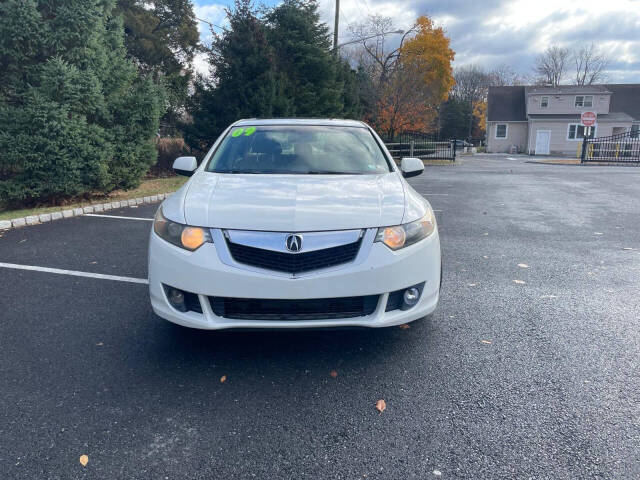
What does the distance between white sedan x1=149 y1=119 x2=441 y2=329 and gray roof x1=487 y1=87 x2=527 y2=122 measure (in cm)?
4751

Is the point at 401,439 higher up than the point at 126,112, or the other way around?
the point at 126,112

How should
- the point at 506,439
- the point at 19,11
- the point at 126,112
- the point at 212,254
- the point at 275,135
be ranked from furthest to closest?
the point at 126,112 < the point at 19,11 < the point at 275,135 < the point at 212,254 < the point at 506,439

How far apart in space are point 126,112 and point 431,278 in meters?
8.71

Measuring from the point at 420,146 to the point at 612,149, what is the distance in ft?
37.7

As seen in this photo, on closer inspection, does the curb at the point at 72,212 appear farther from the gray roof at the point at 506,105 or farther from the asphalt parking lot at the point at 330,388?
the gray roof at the point at 506,105

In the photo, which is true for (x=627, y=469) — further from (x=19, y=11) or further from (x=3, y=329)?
(x=19, y=11)

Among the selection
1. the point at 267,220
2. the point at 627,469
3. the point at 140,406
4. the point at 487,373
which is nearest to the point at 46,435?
the point at 140,406

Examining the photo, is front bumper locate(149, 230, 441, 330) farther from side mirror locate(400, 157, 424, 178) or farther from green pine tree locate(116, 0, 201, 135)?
green pine tree locate(116, 0, 201, 135)

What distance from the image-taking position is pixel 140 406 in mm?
2613

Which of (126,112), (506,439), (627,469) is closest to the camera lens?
(627,469)

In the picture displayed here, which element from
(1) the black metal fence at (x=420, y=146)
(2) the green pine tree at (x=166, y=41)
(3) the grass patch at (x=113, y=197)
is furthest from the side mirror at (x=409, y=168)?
(1) the black metal fence at (x=420, y=146)

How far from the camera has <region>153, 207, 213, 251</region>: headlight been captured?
292 cm

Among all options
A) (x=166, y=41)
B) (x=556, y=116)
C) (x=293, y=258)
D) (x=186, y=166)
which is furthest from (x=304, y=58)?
(x=556, y=116)

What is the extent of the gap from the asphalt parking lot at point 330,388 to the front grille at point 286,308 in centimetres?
38
